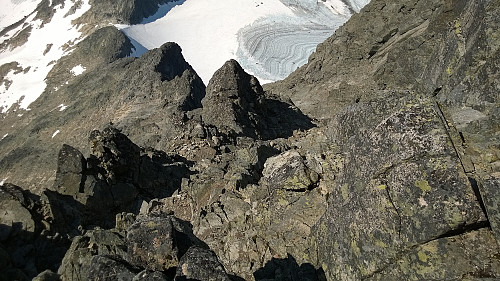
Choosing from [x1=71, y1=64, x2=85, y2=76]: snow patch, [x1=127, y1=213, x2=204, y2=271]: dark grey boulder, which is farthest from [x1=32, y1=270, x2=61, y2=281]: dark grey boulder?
[x1=71, y1=64, x2=85, y2=76]: snow patch

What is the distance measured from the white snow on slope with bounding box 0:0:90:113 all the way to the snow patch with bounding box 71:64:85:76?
8546 millimetres

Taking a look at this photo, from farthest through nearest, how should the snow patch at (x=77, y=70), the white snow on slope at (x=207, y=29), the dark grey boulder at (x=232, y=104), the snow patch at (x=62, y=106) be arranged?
the white snow on slope at (x=207, y=29), the snow patch at (x=77, y=70), the snow patch at (x=62, y=106), the dark grey boulder at (x=232, y=104)

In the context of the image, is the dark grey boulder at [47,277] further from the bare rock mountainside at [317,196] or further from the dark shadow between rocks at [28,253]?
the dark shadow between rocks at [28,253]

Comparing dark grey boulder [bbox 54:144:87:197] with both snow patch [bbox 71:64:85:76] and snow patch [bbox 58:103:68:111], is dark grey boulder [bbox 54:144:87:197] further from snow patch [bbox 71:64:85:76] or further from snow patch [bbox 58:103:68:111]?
snow patch [bbox 71:64:85:76]

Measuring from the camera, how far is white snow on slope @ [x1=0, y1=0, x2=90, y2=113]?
95.1 m

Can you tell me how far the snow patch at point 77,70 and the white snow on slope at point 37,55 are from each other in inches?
336

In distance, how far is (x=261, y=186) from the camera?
13.5 metres

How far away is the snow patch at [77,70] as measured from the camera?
3740 inches

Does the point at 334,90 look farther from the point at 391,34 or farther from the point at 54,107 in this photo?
the point at 54,107

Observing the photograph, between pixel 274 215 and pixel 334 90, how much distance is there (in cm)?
3471

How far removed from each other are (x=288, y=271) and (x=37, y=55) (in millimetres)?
127299

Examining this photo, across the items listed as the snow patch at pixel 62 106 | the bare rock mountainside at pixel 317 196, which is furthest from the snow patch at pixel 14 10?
the bare rock mountainside at pixel 317 196

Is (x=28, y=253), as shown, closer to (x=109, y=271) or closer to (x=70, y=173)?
(x=70, y=173)

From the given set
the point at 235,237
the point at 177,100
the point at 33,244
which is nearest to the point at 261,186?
the point at 235,237
